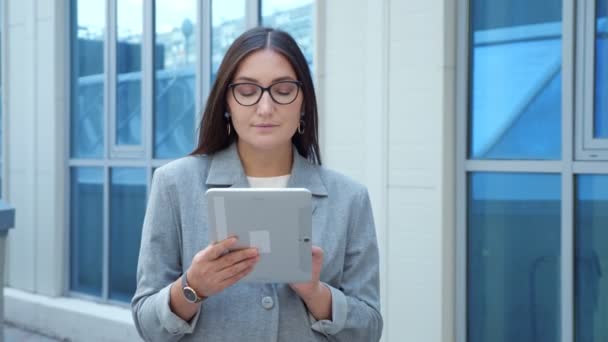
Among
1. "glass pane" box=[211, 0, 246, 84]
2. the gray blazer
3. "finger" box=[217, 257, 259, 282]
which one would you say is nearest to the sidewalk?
"glass pane" box=[211, 0, 246, 84]

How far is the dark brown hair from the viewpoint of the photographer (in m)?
1.98

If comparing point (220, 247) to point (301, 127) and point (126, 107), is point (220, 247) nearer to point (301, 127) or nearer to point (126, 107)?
point (301, 127)

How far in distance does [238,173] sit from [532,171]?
2.39 m

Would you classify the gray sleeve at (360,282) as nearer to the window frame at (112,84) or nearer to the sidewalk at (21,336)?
the window frame at (112,84)

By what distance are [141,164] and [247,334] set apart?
4872mm

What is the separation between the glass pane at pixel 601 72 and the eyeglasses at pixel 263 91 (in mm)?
2285

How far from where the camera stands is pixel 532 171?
13.4 ft

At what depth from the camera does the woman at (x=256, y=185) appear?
75.5 inches

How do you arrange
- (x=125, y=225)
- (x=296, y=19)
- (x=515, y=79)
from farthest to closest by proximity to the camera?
(x=125, y=225) → (x=296, y=19) → (x=515, y=79)

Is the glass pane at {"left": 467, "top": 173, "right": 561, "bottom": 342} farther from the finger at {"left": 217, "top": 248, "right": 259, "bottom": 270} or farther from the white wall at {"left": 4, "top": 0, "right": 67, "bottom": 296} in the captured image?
the white wall at {"left": 4, "top": 0, "right": 67, "bottom": 296}

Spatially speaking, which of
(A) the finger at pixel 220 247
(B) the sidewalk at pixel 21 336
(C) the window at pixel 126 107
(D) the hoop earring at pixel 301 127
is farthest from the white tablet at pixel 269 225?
(B) the sidewalk at pixel 21 336

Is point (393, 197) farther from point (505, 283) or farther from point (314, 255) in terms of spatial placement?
point (314, 255)

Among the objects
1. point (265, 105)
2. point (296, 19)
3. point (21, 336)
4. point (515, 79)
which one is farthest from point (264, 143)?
point (21, 336)

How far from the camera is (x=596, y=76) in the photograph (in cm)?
386
